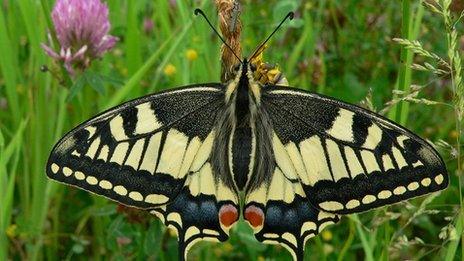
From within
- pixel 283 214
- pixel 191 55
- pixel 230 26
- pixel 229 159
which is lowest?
pixel 283 214

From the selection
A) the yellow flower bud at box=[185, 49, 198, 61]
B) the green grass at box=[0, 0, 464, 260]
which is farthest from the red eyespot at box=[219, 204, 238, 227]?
the yellow flower bud at box=[185, 49, 198, 61]

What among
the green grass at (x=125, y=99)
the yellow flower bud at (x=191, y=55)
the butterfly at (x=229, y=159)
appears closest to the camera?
the butterfly at (x=229, y=159)

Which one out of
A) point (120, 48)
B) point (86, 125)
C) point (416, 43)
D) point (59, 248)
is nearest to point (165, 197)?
point (86, 125)

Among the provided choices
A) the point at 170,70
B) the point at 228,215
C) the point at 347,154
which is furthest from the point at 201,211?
the point at 170,70

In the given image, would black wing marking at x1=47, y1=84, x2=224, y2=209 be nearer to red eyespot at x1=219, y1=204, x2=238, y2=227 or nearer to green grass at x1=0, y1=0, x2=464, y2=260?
red eyespot at x1=219, y1=204, x2=238, y2=227

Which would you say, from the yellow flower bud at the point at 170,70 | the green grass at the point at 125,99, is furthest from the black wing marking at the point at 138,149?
the yellow flower bud at the point at 170,70

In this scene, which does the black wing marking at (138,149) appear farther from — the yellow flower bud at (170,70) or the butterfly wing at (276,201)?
the yellow flower bud at (170,70)

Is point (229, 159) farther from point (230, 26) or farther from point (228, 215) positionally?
point (230, 26)

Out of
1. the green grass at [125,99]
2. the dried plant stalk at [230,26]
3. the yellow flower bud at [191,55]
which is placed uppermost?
the dried plant stalk at [230,26]
